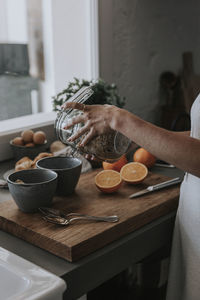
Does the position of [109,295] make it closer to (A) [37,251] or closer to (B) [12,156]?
(B) [12,156]

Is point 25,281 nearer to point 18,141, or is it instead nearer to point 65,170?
point 65,170

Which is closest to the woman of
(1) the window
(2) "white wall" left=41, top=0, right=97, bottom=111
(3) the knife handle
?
(3) the knife handle

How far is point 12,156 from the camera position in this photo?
165cm

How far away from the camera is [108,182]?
1.22 m

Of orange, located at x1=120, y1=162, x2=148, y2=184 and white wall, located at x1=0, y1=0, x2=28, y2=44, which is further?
white wall, located at x1=0, y1=0, x2=28, y2=44

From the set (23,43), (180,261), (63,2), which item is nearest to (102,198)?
(180,261)

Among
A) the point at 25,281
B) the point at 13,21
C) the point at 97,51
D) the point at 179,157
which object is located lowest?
the point at 25,281

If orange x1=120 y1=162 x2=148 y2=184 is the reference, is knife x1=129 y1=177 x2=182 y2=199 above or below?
below

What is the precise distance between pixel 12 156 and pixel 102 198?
23.4 inches

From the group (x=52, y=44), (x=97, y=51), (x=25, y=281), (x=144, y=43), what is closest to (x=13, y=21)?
(x=52, y=44)

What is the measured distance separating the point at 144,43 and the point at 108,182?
1206 mm

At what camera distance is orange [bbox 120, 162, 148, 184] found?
128cm

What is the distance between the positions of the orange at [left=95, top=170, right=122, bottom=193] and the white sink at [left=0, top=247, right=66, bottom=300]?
369 millimetres

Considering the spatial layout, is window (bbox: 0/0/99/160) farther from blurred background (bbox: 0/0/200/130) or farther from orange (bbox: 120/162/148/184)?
orange (bbox: 120/162/148/184)
